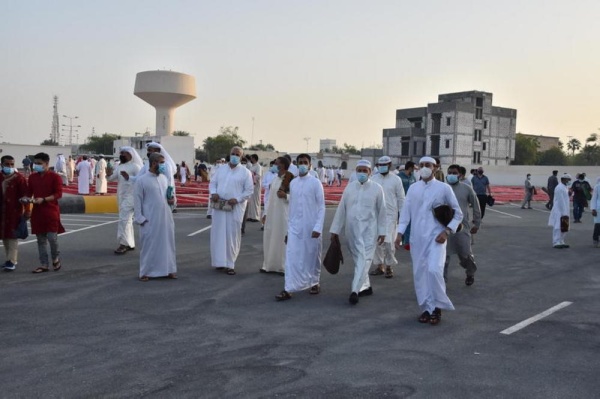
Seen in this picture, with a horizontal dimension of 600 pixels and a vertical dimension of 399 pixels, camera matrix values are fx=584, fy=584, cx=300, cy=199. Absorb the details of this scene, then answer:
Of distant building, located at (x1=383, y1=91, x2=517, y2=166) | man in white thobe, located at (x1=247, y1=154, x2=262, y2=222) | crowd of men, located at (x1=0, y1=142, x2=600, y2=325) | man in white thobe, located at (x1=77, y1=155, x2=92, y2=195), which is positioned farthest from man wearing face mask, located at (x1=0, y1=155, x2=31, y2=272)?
distant building, located at (x1=383, y1=91, x2=517, y2=166)

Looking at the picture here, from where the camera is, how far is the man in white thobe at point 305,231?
737 centimetres

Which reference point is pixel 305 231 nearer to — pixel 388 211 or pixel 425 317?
pixel 425 317

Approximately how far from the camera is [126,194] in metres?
10.6

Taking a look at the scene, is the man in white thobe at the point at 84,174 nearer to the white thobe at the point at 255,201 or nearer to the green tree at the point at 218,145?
the white thobe at the point at 255,201

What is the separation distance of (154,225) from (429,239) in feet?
13.5

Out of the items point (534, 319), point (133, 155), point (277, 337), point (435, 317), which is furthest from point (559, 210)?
point (277, 337)

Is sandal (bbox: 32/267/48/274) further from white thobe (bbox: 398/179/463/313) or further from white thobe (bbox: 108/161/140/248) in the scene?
white thobe (bbox: 398/179/463/313)

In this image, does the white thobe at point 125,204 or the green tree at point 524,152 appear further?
the green tree at point 524,152

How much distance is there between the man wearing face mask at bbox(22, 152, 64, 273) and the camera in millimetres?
8383

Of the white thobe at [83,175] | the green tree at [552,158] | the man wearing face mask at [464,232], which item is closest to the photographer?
the man wearing face mask at [464,232]

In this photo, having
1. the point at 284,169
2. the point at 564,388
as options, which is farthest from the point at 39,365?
the point at 284,169

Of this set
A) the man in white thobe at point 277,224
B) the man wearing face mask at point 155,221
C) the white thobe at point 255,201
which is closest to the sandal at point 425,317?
the man in white thobe at point 277,224

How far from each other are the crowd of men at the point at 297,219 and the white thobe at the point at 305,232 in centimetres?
1

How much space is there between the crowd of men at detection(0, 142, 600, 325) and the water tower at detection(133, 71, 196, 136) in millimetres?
62628
